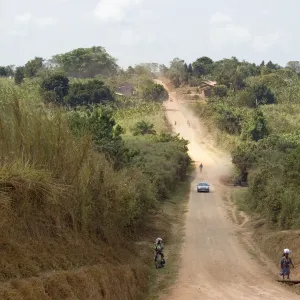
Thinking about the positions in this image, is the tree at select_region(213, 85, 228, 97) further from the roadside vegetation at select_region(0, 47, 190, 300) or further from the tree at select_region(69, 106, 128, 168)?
the roadside vegetation at select_region(0, 47, 190, 300)

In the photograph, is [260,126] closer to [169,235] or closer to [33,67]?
[169,235]

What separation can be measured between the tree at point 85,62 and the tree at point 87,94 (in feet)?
136

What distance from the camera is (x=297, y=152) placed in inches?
1154

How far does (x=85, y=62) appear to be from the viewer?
131 metres

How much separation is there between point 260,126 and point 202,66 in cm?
7366

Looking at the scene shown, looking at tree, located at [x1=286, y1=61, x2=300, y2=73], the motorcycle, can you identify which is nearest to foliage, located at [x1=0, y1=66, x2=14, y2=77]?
tree, located at [x1=286, y1=61, x2=300, y2=73]

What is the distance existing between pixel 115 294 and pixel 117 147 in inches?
757

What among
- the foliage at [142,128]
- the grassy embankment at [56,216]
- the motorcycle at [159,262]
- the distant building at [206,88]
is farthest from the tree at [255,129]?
the grassy embankment at [56,216]

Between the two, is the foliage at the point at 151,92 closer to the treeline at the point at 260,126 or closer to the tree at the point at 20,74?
the treeline at the point at 260,126

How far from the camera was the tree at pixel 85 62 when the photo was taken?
129375 mm

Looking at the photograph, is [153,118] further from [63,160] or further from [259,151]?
[63,160]

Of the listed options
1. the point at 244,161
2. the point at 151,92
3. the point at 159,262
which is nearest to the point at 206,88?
the point at 151,92

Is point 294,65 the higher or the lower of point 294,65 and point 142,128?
the higher

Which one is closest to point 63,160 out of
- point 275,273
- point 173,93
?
point 275,273
